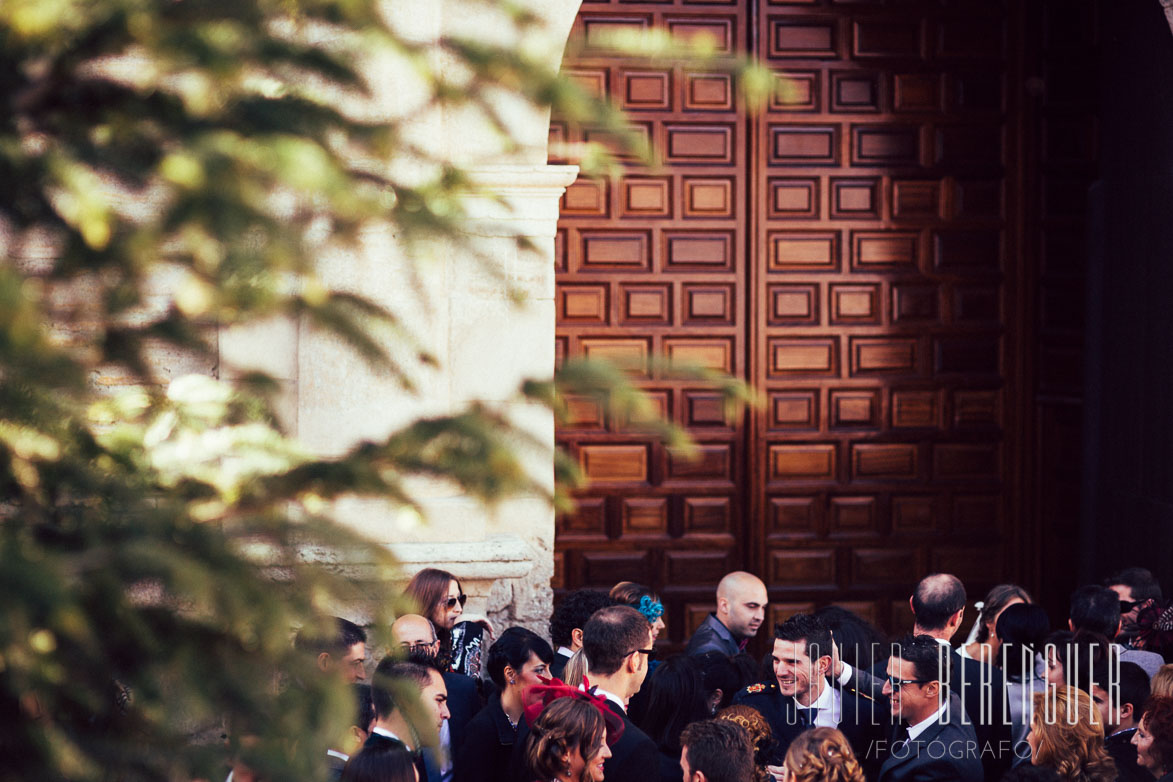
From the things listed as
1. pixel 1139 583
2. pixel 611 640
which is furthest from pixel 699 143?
pixel 611 640

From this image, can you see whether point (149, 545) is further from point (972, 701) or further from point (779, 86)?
point (972, 701)

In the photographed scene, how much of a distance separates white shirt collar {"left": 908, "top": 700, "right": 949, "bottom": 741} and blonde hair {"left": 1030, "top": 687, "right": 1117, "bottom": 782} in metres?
0.30

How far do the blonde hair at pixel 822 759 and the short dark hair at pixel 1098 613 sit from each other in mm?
2107

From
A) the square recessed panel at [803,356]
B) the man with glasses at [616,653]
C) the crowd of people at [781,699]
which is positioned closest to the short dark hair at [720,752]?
the crowd of people at [781,699]

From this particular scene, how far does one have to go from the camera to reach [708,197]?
7863 mm

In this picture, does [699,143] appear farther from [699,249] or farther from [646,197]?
[699,249]

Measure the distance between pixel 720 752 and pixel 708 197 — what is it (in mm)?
5138

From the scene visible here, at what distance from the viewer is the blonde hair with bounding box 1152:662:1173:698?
4.02 m

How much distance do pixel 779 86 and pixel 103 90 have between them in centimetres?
79

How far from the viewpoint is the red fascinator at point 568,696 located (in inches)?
134

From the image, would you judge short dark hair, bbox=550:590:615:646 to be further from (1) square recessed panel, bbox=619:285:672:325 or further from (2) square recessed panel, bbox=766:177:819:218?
(2) square recessed panel, bbox=766:177:819:218

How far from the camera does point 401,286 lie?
17.8 feet

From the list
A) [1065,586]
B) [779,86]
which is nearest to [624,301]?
[1065,586]

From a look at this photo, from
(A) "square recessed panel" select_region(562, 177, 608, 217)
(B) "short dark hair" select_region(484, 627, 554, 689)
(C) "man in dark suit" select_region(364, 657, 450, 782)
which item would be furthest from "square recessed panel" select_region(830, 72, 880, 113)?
(C) "man in dark suit" select_region(364, 657, 450, 782)
